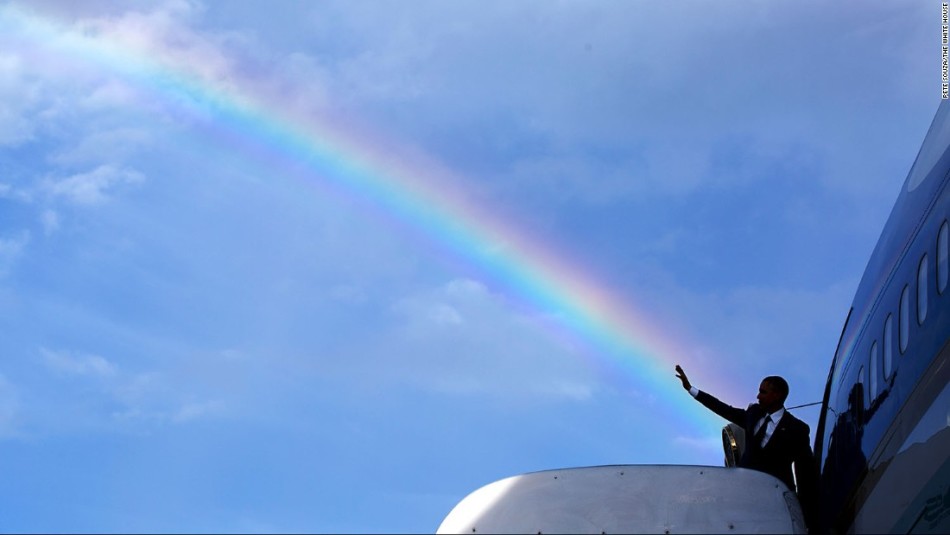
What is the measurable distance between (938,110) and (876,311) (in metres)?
1.85

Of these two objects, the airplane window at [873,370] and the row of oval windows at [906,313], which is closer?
the row of oval windows at [906,313]

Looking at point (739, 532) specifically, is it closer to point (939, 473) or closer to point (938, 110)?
point (939, 473)

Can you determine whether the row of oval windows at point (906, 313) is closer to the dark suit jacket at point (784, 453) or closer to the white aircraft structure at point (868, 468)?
the white aircraft structure at point (868, 468)

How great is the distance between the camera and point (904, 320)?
8.66 m

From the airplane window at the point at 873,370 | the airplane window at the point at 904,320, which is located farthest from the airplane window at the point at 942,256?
the airplane window at the point at 873,370

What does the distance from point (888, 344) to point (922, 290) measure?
100 centimetres

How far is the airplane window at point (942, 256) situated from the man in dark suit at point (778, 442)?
178 cm

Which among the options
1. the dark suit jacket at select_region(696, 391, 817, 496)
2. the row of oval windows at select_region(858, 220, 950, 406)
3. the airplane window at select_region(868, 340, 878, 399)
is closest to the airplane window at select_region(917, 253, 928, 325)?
the row of oval windows at select_region(858, 220, 950, 406)

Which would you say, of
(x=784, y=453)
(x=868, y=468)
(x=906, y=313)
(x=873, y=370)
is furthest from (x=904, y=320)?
(x=784, y=453)

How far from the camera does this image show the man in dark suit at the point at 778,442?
8.81 metres

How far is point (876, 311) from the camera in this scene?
10.0 m

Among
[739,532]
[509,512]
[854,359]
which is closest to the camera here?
[739,532]

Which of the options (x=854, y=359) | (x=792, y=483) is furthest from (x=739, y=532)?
(x=854, y=359)

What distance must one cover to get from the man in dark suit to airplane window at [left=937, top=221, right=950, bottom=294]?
69.9 inches
